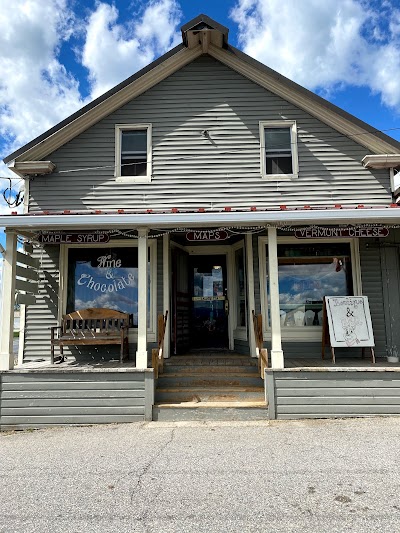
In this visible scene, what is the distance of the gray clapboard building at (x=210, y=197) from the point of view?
7535 millimetres

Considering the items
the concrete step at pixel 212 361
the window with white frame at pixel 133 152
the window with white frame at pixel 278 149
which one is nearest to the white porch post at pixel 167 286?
the concrete step at pixel 212 361

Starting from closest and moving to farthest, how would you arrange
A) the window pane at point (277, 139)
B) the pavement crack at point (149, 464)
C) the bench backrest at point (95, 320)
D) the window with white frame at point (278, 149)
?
1. the pavement crack at point (149, 464)
2. the bench backrest at point (95, 320)
3. the window with white frame at point (278, 149)
4. the window pane at point (277, 139)

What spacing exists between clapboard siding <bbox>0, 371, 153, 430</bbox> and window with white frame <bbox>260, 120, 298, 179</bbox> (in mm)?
4821

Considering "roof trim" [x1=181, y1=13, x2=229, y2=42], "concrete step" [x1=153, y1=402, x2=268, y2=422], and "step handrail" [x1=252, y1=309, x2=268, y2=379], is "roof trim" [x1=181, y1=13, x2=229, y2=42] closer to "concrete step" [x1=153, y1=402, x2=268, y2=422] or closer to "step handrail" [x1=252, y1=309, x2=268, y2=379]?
"step handrail" [x1=252, y1=309, x2=268, y2=379]

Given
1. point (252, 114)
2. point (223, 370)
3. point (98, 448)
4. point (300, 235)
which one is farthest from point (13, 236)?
point (252, 114)

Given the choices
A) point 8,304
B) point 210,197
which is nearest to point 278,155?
point 210,197

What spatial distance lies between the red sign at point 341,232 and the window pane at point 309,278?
3.32ft

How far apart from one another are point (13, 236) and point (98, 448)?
3.45m

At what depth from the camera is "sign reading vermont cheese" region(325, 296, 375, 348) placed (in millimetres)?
6734

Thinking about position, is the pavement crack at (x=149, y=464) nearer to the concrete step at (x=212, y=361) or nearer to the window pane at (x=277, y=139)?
the concrete step at (x=212, y=361)

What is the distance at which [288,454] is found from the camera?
4418 mm

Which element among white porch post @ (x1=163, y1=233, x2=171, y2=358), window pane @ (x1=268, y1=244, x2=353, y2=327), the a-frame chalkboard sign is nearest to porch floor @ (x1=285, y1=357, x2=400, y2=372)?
the a-frame chalkboard sign

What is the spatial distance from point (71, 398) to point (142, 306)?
1706 mm

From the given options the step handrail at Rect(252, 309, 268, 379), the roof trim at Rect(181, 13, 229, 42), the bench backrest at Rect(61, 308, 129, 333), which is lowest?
the step handrail at Rect(252, 309, 268, 379)
